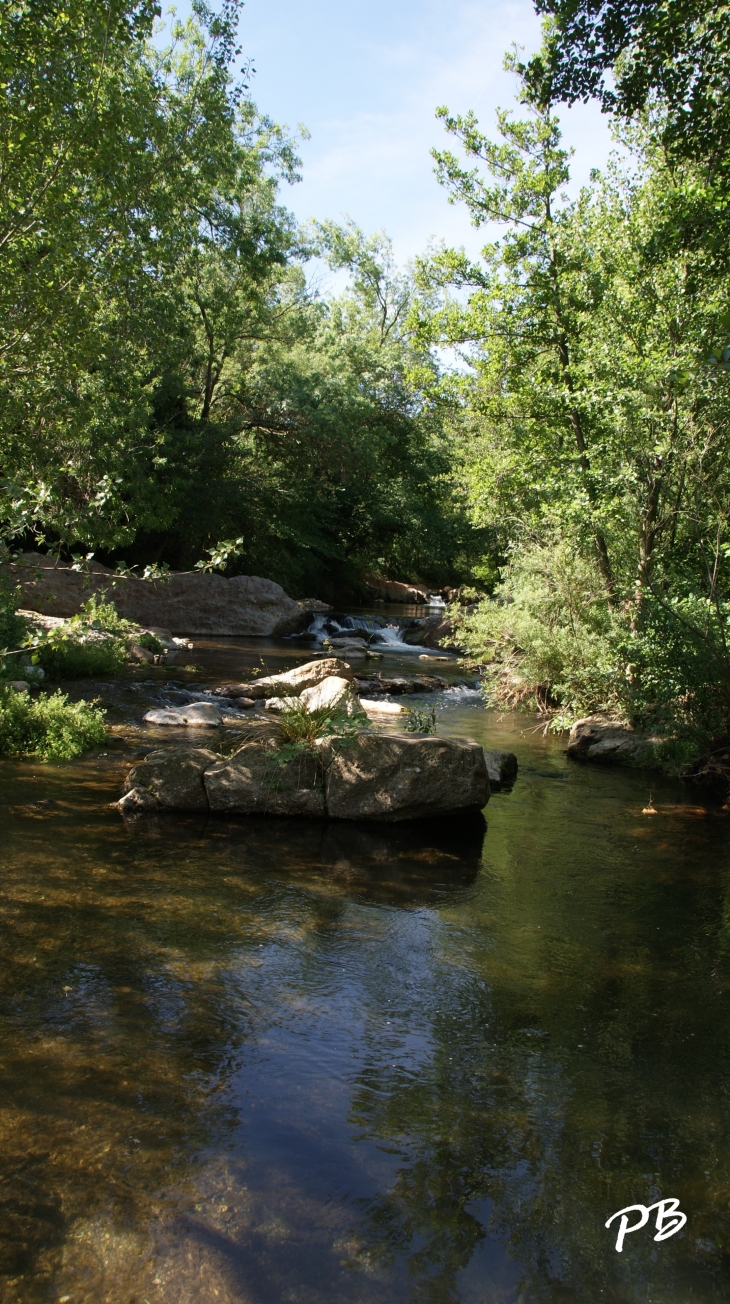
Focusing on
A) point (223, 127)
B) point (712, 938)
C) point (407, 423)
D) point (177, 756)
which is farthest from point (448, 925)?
point (407, 423)

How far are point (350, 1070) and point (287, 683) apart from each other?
9.69 metres

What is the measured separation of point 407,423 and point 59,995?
3085 cm

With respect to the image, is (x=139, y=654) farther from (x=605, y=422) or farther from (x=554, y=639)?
(x=605, y=422)

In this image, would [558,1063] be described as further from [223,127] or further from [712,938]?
[223,127]

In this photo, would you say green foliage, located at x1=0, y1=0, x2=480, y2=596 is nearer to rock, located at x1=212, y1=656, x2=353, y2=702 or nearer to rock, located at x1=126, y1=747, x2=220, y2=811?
rock, located at x1=126, y1=747, x2=220, y2=811

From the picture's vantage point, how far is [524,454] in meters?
13.3

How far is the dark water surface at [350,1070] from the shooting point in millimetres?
2812

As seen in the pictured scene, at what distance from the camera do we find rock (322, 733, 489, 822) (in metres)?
7.69

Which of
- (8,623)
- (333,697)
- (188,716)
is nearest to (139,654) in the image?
(8,623)

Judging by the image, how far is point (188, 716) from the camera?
11.1 m

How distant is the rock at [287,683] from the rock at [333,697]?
2.07 meters

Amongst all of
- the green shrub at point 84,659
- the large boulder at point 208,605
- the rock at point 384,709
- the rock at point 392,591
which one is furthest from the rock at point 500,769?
the rock at point 392,591
